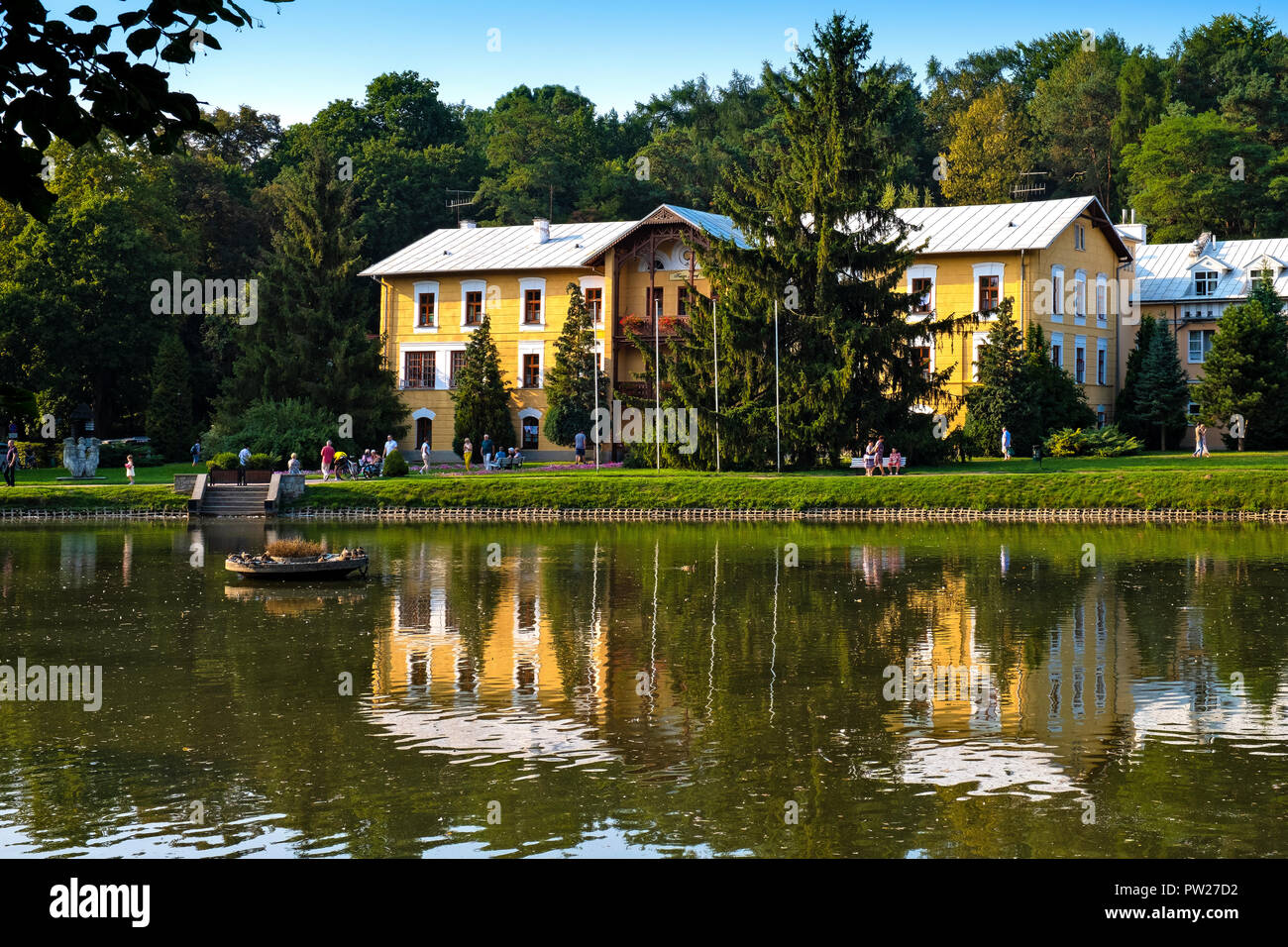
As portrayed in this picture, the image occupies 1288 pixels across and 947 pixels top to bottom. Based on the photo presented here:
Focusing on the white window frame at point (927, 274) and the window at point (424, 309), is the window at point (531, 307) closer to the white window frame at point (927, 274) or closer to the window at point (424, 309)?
the window at point (424, 309)

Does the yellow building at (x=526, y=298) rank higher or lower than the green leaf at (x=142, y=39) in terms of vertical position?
higher

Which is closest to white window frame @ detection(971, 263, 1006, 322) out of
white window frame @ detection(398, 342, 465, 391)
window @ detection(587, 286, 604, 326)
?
window @ detection(587, 286, 604, 326)

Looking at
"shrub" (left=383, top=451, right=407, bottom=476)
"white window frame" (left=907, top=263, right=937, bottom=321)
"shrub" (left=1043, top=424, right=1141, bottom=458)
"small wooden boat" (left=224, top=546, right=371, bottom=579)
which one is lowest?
"small wooden boat" (left=224, top=546, right=371, bottom=579)

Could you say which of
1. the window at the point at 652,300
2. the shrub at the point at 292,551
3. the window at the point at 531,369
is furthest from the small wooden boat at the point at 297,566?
the window at the point at 531,369

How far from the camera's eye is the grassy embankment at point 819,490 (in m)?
41.5

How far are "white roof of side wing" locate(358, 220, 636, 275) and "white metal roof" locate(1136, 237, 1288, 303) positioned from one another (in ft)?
88.3

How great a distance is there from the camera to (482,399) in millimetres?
58250

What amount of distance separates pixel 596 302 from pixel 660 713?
47803 millimetres

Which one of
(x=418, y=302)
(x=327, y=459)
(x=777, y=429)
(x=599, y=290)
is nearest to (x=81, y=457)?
(x=327, y=459)

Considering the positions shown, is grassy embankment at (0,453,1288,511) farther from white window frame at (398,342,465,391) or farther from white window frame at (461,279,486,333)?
white window frame at (461,279,486,333)

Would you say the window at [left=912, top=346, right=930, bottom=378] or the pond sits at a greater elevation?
the window at [left=912, top=346, right=930, bottom=378]

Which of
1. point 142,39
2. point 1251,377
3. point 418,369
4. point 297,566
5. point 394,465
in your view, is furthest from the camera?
point 418,369

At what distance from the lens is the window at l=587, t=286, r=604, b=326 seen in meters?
61.5

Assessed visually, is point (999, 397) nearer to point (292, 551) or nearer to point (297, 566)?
point (292, 551)
